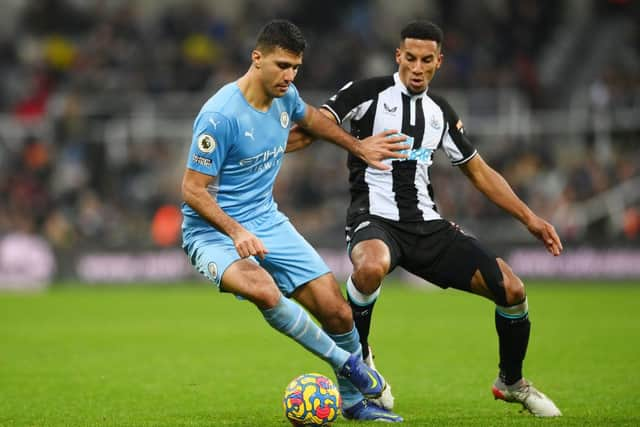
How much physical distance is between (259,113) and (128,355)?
476 cm

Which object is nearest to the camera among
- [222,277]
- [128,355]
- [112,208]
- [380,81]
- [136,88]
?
[222,277]

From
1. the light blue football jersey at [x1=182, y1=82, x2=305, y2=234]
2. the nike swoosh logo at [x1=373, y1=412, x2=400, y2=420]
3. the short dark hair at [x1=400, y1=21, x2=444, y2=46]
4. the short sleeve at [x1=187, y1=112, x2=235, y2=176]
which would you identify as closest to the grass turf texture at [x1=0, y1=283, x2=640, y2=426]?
the nike swoosh logo at [x1=373, y1=412, x2=400, y2=420]

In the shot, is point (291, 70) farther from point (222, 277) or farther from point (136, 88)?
point (136, 88)

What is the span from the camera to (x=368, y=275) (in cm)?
729

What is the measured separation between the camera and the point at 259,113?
7.10 meters

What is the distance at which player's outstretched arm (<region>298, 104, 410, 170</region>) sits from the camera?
7.53 meters

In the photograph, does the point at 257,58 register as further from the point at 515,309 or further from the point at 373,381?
the point at 515,309

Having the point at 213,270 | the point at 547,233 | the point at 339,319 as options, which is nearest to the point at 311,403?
the point at 339,319

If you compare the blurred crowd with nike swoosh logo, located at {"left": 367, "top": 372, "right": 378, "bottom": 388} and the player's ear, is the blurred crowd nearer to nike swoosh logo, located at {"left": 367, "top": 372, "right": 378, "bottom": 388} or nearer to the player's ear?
the player's ear

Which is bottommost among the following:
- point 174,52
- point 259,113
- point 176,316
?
point 176,316

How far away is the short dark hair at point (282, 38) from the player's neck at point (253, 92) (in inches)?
10.0

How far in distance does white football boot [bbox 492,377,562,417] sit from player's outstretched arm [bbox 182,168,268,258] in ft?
6.94

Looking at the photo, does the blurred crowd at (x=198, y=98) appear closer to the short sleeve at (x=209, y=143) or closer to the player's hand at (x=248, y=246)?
the short sleeve at (x=209, y=143)

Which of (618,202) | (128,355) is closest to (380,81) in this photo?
(128,355)
